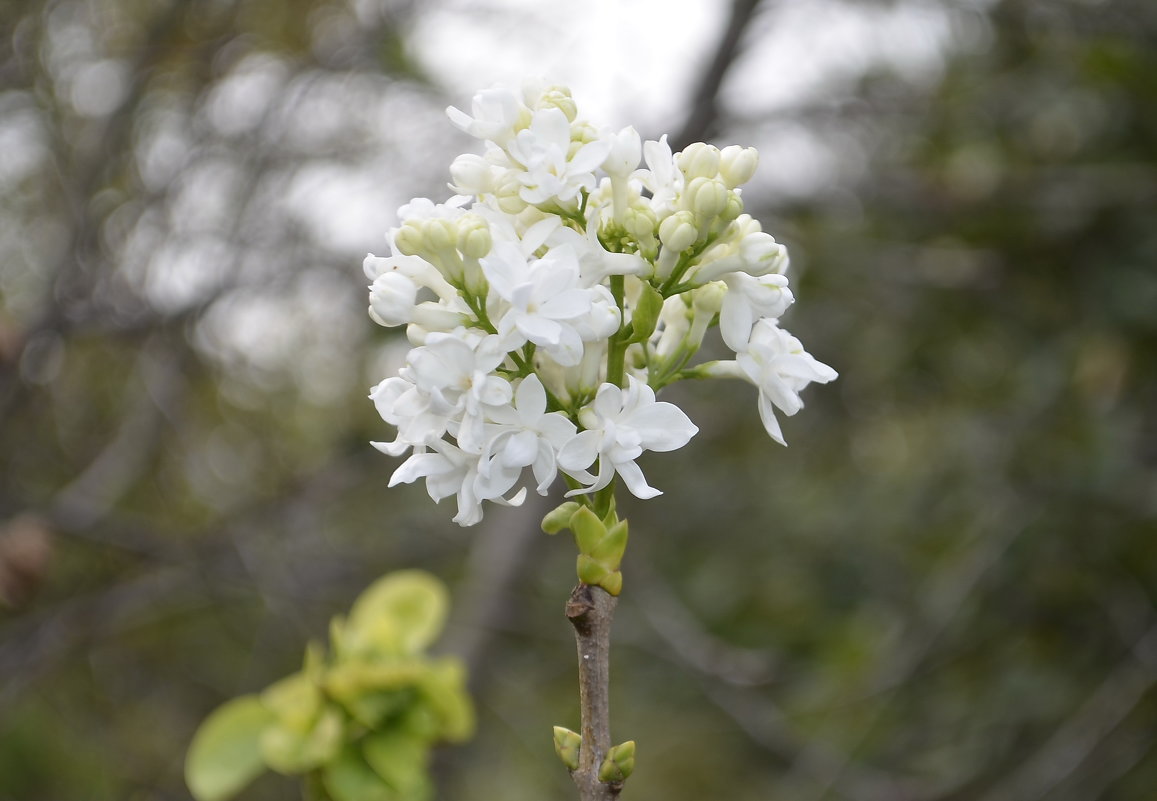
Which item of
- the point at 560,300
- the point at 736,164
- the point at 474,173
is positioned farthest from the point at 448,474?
the point at 736,164

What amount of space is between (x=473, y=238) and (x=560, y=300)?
4.3 inches

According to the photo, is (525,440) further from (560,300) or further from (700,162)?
(700,162)

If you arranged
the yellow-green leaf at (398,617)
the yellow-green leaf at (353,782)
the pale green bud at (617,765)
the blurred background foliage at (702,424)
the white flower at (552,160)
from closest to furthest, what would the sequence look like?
the pale green bud at (617,765) < the white flower at (552,160) < the yellow-green leaf at (353,782) < the yellow-green leaf at (398,617) < the blurred background foliage at (702,424)

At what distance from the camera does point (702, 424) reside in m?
4.96

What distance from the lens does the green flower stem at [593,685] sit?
84 centimetres

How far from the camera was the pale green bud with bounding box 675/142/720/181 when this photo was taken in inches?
38.6

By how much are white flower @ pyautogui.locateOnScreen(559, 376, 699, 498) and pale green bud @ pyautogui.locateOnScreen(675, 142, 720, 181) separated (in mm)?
225

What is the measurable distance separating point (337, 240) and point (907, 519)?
8.29 ft

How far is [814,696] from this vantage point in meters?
3.66

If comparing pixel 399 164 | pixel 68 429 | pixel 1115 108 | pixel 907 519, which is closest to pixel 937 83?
pixel 1115 108

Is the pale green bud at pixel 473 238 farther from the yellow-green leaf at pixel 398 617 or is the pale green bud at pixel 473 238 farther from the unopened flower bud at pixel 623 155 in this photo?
the yellow-green leaf at pixel 398 617

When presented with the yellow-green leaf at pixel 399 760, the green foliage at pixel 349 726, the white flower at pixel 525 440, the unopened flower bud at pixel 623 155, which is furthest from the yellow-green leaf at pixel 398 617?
the unopened flower bud at pixel 623 155

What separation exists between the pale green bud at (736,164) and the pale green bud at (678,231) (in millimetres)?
91

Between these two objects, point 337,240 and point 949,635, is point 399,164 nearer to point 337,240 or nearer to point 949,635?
point 337,240
